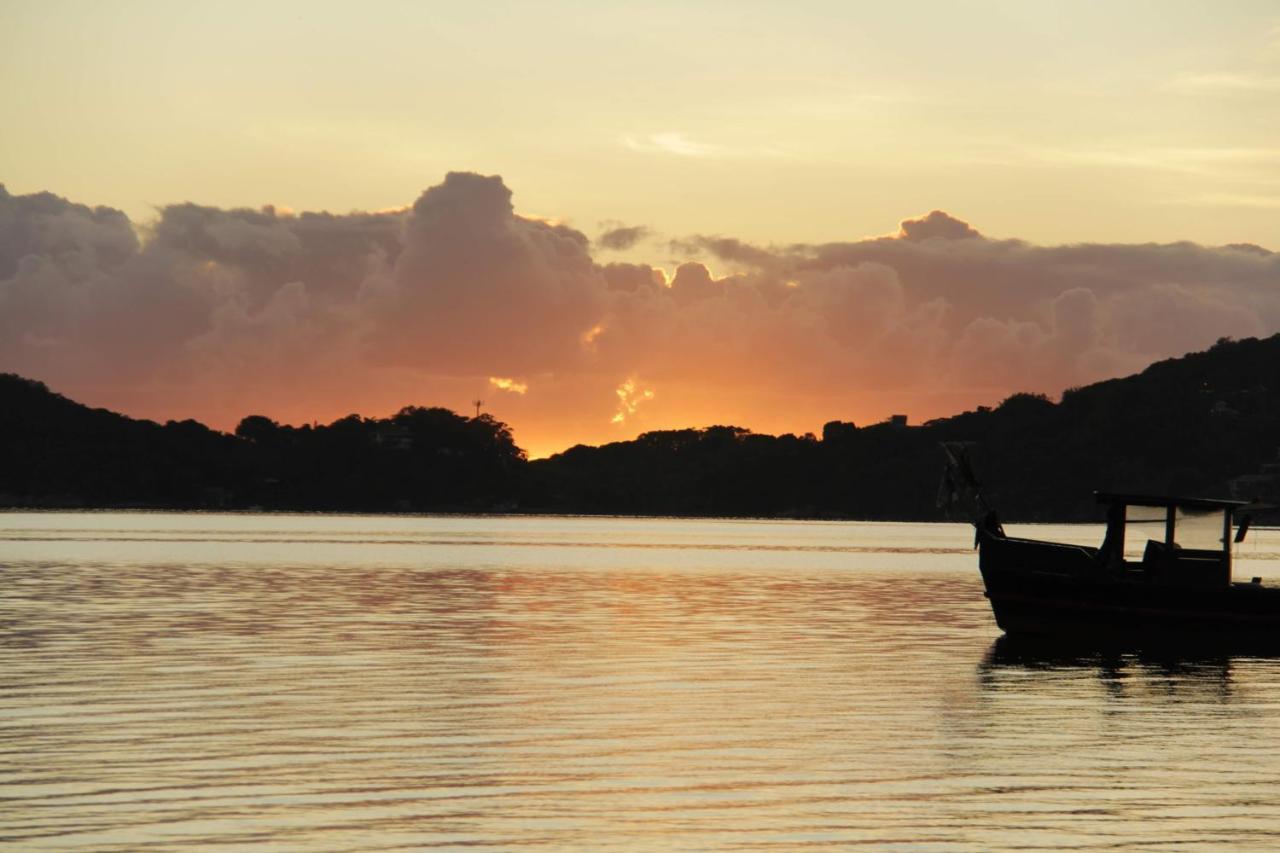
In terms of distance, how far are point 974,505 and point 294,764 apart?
96.7 ft

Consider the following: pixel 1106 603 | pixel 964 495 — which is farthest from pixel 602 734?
pixel 964 495

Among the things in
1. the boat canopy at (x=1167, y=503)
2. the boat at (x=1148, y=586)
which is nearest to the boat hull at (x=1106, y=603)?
the boat at (x=1148, y=586)

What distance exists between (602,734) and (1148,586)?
22715mm

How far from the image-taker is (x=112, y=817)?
18922 mm

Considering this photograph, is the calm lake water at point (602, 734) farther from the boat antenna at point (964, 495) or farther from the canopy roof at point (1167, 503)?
the canopy roof at point (1167, 503)

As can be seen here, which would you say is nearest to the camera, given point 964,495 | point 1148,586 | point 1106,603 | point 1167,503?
point 1167,503

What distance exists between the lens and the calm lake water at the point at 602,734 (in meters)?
19.1

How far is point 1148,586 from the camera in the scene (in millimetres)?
44219

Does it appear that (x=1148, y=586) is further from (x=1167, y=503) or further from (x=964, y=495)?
(x=964, y=495)

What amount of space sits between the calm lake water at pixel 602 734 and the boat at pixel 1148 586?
1148 millimetres

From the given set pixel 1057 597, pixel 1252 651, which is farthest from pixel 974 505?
pixel 1252 651

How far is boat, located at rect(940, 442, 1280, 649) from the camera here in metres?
43.6

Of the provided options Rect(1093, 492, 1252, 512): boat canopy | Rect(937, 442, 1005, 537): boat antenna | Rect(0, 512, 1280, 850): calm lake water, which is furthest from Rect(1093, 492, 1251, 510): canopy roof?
Rect(937, 442, 1005, 537): boat antenna

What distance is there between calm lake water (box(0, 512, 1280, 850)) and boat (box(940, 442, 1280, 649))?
3.77 ft
